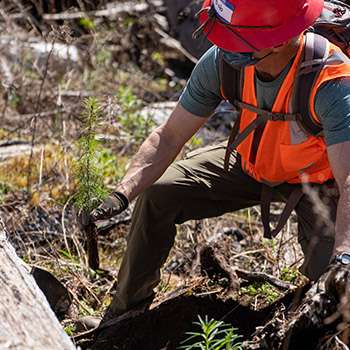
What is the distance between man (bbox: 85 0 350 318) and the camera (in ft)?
8.71

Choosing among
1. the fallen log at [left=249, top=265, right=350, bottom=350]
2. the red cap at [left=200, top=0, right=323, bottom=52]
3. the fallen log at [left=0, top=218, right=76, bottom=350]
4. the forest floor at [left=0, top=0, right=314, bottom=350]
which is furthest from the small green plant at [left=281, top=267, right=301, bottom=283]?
the fallen log at [left=0, top=218, right=76, bottom=350]

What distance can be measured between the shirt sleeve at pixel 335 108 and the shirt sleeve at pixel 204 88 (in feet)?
2.31

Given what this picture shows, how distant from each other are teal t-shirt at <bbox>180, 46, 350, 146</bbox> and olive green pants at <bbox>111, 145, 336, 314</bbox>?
0.46 m

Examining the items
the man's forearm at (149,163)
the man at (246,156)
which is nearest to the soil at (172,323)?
the man at (246,156)

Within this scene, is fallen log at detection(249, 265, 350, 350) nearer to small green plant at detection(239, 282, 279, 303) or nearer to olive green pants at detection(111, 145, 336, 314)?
olive green pants at detection(111, 145, 336, 314)

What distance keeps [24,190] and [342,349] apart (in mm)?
3457

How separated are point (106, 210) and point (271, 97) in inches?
45.3

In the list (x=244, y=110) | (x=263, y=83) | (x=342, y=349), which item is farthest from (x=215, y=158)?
(x=342, y=349)

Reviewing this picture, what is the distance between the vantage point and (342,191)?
8.25ft

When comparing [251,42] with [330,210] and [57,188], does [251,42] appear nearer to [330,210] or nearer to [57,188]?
[330,210]

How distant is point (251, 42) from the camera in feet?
8.80

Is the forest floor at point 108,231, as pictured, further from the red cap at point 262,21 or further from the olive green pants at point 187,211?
the red cap at point 262,21

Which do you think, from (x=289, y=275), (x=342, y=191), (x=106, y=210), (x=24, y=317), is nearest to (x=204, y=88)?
(x=106, y=210)

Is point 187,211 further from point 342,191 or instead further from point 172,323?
point 342,191
